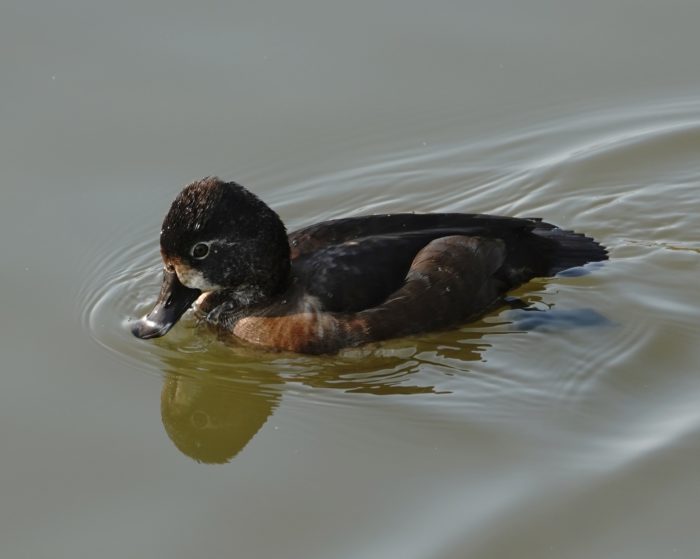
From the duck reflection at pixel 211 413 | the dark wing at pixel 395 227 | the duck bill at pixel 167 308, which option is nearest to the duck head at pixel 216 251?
the duck bill at pixel 167 308

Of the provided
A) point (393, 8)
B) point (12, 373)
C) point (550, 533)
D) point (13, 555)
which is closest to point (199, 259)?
point (12, 373)

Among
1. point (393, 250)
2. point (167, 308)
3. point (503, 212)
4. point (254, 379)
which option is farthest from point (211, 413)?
point (503, 212)

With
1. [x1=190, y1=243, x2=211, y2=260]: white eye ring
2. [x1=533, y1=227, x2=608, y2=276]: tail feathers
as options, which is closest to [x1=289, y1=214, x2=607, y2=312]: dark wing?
[x1=533, y1=227, x2=608, y2=276]: tail feathers

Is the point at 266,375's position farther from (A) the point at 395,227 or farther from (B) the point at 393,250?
(A) the point at 395,227

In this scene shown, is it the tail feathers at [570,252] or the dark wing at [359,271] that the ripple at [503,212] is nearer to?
the tail feathers at [570,252]

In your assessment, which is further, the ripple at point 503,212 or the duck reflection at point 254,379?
the ripple at point 503,212

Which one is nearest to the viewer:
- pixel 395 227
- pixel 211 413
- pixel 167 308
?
pixel 211 413

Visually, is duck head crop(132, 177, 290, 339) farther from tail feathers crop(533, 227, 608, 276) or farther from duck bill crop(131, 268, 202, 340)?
tail feathers crop(533, 227, 608, 276)
